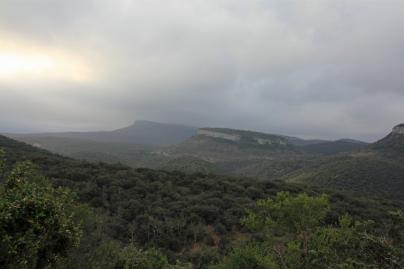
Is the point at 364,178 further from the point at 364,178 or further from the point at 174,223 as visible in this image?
the point at 174,223

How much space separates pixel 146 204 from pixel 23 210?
29288 mm

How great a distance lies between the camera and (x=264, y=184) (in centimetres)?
5350

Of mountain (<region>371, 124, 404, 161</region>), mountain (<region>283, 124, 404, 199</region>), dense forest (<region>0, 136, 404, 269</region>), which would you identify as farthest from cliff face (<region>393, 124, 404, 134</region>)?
dense forest (<region>0, 136, 404, 269</region>)

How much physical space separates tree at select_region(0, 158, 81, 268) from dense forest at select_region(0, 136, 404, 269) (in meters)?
0.02

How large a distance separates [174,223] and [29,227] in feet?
83.4

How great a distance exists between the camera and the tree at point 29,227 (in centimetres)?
794

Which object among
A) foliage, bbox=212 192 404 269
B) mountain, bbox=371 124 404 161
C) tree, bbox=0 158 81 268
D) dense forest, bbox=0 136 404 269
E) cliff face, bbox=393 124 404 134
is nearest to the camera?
tree, bbox=0 158 81 268

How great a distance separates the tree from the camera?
794 cm

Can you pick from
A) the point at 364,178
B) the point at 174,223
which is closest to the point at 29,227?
the point at 174,223

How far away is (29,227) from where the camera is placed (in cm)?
846

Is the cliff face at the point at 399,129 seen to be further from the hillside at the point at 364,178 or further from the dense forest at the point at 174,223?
the dense forest at the point at 174,223

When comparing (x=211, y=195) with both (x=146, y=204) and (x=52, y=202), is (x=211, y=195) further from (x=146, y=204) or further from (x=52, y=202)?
(x=52, y=202)

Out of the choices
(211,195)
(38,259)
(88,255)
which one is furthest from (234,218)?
(38,259)

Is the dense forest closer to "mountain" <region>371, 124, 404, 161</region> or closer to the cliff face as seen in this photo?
"mountain" <region>371, 124, 404, 161</region>
